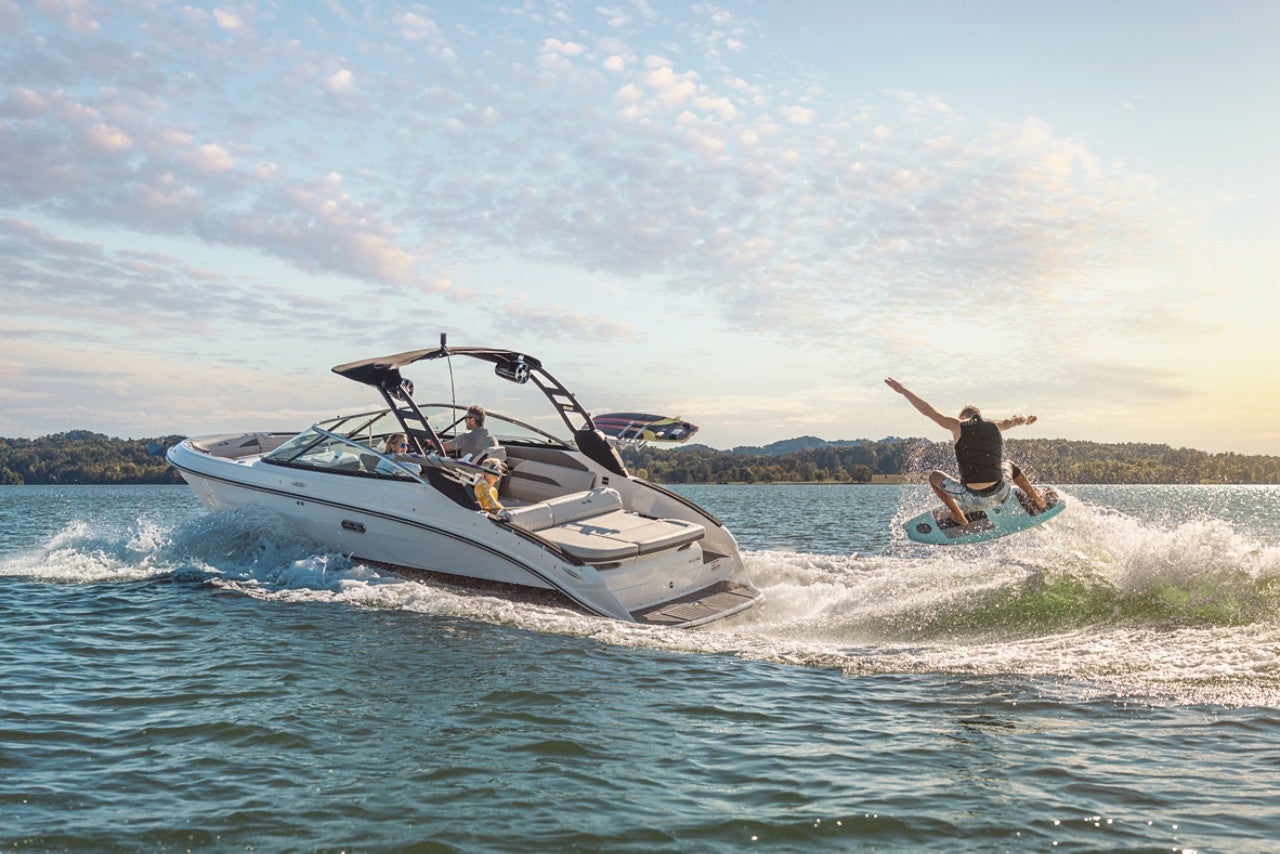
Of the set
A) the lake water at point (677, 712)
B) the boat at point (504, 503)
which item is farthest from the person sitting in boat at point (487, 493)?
the lake water at point (677, 712)

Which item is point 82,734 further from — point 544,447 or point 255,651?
point 544,447

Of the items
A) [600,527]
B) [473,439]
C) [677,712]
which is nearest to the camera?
[677,712]

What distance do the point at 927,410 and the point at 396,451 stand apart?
696 centimetres

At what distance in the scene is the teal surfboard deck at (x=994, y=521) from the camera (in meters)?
12.1

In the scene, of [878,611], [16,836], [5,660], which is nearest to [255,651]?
[5,660]

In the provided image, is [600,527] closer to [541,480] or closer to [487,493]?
[487,493]

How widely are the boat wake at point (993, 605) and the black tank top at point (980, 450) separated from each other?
46.8 inches

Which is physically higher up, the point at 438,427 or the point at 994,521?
the point at 438,427

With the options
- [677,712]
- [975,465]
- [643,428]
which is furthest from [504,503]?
[677,712]

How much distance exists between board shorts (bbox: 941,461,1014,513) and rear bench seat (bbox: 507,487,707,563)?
3.31 m

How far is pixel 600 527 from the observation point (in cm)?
1163

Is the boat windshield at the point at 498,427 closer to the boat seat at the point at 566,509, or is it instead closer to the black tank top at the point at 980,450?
the boat seat at the point at 566,509

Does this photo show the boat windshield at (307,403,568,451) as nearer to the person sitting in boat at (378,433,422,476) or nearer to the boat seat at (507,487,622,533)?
the person sitting in boat at (378,433,422,476)

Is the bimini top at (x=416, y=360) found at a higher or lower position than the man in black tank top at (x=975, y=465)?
higher
